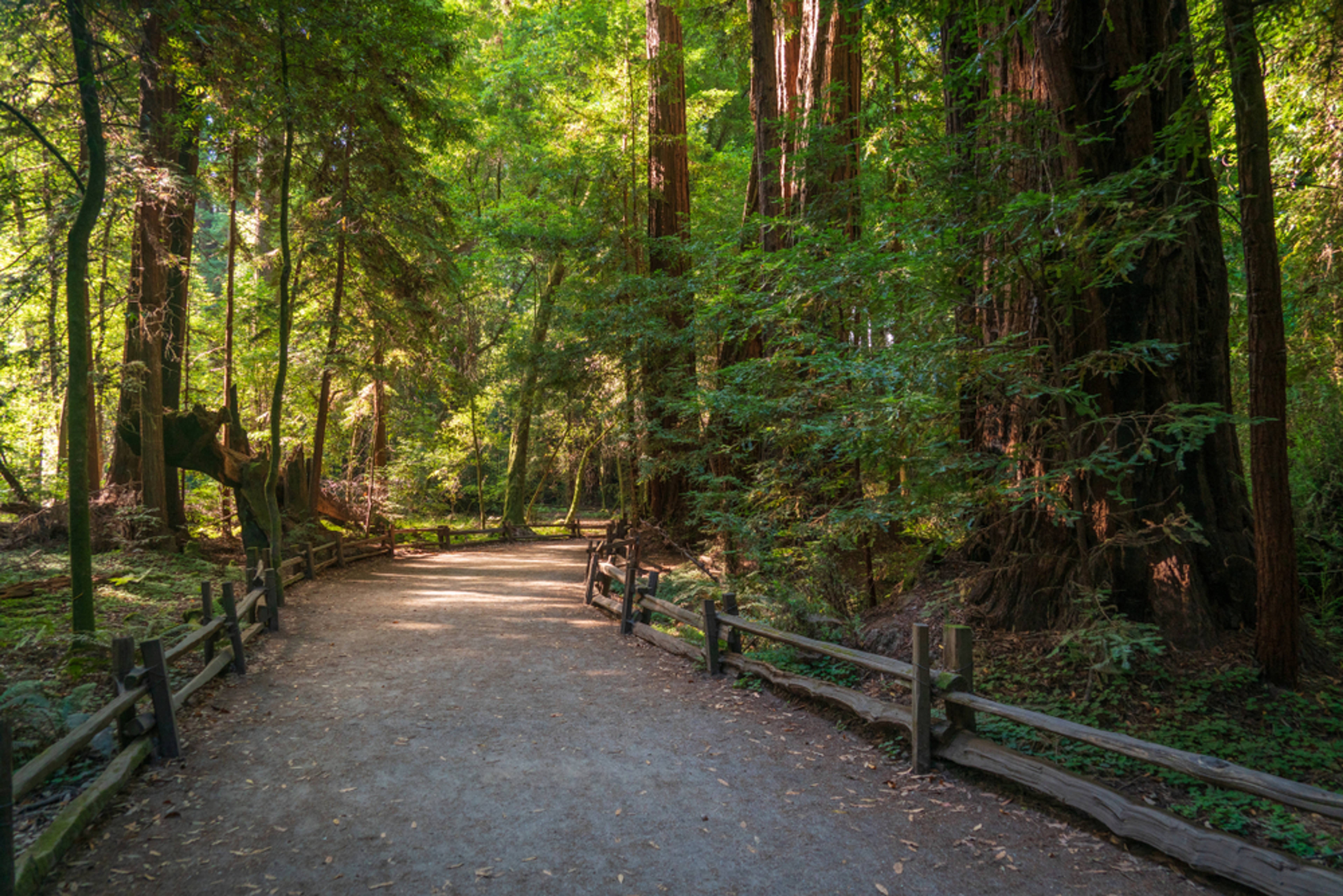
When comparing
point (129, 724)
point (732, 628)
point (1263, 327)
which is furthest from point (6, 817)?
point (1263, 327)

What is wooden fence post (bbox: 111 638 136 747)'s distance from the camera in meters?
5.02

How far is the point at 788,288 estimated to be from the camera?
748cm

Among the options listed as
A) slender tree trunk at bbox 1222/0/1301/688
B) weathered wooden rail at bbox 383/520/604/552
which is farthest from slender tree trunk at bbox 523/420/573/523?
slender tree trunk at bbox 1222/0/1301/688

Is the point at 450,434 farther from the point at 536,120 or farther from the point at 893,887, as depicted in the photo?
the point at 893,887

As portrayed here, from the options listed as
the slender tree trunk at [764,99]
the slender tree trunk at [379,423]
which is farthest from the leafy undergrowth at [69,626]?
the slender tree trunk at [764,99]

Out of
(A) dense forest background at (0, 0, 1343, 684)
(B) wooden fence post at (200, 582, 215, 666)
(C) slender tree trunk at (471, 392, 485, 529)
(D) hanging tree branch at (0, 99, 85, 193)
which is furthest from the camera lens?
(C) slender tree trunk at (471, 392, 485, 529)

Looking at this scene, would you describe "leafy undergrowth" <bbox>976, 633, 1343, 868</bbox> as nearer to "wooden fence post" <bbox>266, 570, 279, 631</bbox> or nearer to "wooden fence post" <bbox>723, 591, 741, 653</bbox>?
"wooden fence post" <bbox>723, 591, 741, 653</bbox>

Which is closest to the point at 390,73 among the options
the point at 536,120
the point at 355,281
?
the point at 355,281

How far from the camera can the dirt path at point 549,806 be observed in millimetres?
3625

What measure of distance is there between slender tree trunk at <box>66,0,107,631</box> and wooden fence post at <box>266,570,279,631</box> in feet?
8.10

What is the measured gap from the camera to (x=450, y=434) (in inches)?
912

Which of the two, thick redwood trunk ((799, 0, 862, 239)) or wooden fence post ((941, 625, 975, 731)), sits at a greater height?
thick redwood trunk ((799, 0, 862, 239))

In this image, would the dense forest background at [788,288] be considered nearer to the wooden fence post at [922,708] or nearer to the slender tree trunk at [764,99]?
the slender tree trunk at [764,99]

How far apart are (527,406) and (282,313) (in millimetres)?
7861
